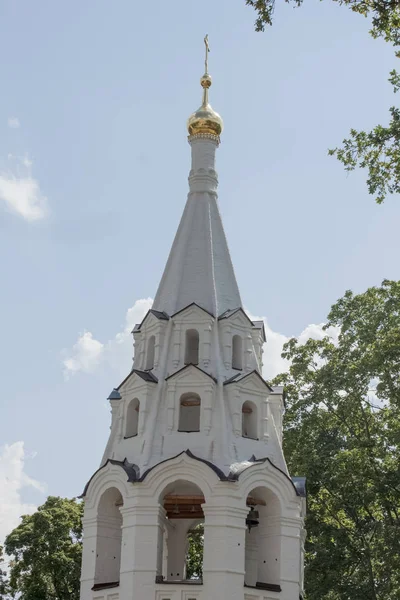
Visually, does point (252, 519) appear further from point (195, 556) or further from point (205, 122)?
point (195, 556)

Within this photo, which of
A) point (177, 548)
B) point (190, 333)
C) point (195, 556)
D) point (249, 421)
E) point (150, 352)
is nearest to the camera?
point (249, 421)

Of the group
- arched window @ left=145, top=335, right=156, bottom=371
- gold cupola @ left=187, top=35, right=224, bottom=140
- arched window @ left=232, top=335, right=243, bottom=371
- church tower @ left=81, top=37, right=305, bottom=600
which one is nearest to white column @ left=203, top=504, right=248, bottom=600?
church tower @ left=81, top=37, right=305, bottom=600

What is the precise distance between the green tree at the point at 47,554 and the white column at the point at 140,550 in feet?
44.0

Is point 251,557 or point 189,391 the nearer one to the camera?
point 251,557

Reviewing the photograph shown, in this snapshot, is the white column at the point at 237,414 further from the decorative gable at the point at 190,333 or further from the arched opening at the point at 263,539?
the arched opening at the point at 263,539

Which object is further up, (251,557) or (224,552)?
(251,557)

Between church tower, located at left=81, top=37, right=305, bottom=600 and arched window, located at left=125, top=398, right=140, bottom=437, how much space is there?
3cm

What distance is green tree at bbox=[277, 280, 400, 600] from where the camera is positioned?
22.1 m

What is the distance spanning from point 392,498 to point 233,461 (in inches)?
296

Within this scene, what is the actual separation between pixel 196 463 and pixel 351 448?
8380 millimetres

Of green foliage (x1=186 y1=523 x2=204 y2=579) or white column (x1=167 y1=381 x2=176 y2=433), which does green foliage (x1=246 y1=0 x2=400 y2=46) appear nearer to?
white column (x1=167 y1=381 x2=176 y2=433)

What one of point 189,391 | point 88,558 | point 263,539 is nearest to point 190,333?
point 189,391

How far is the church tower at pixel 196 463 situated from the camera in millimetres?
16453

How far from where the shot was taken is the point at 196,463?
16719 millimetres
